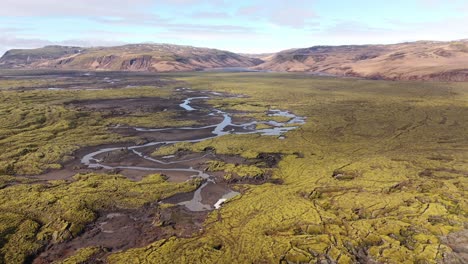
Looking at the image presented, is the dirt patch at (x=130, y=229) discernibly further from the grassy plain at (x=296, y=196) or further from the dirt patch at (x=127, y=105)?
the dirt patch at (x=127, y=105)

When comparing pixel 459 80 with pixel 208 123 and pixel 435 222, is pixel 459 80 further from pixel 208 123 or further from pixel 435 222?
pixel 435 222

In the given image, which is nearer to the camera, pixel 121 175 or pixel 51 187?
pixel 51 187

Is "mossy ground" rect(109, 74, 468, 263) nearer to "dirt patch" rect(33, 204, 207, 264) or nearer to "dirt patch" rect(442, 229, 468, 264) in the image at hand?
"dirt patch" rect(442, 229, 468, 264)

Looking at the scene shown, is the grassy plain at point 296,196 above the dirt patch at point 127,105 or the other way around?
the other way around

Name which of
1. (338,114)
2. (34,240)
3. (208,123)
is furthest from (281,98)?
(34,240)

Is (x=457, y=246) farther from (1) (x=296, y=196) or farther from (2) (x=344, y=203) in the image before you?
(1) (x=296, y=196)

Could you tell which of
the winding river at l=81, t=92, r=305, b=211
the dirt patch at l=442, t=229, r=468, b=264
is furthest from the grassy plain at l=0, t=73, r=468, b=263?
the winding river at l=81, t=92, r=305, b=211

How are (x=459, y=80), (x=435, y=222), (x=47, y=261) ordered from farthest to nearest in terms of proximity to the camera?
(x=459, y=80), (x=435, y=222), (x=47, y=261)

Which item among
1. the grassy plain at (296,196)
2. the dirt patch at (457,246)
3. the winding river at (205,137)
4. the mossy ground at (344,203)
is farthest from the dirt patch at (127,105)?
the dirt patch at (457,246)
